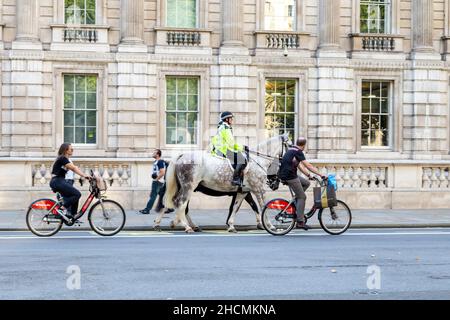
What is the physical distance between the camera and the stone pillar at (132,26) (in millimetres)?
27422

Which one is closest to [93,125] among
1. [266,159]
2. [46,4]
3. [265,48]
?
[46,4]

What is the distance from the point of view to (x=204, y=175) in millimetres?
18594

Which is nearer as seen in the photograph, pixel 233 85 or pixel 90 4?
pixel 90 4

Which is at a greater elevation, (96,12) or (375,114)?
(96,12)

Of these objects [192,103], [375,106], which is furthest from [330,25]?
[192,103]

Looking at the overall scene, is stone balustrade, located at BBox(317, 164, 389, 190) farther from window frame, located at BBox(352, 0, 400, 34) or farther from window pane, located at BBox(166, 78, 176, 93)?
window pane, located at BBox(166, 78, 176, 93)

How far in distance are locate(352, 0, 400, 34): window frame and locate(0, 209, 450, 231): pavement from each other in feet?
22.3

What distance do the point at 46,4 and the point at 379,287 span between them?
1954cm

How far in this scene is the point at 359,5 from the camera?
29328 mm

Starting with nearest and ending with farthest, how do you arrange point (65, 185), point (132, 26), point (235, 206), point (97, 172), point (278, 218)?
point (65, 185) → point (278, 218) → point (235, 206) → point (97, 172) → point (132, 26)

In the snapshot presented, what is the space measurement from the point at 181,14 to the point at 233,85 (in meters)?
2.99

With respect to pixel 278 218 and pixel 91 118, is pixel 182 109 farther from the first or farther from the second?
pixel 278 218

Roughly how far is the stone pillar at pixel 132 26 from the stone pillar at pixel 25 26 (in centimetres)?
274

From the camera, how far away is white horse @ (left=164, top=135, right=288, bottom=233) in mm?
18500
